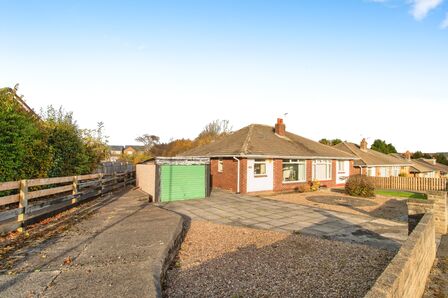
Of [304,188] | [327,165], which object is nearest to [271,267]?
[304,188]

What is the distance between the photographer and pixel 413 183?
82.0 ft

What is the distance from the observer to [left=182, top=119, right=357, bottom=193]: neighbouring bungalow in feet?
57.7

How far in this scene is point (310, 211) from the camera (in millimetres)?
11852

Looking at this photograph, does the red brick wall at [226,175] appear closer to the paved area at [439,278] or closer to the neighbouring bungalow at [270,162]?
the neighbouring bungalow at [270,162]

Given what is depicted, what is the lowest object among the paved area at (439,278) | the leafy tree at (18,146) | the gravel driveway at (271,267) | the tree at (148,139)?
the paved area at (439,278)

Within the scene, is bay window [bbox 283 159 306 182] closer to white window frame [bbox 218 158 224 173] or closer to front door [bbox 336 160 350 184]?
white window frame [bbox 218 158 224 173]

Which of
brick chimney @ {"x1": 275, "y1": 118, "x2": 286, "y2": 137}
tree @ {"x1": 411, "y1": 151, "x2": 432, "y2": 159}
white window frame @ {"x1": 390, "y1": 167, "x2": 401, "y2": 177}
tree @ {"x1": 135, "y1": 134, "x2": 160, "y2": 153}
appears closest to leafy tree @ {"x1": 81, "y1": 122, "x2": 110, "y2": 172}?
brick chimney @ {"x1": 275, "y1": 118, "x2": 286, "y2": 137}

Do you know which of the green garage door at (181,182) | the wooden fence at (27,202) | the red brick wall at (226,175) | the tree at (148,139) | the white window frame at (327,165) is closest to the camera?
the wooden fence at (27,202)

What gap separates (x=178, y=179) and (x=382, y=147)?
56490 millimetres

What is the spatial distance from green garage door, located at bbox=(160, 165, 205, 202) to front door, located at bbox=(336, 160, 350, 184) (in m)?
15.1

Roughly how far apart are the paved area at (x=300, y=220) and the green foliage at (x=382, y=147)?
5268 centimetres

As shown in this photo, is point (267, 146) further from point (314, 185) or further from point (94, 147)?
point (94, 147)

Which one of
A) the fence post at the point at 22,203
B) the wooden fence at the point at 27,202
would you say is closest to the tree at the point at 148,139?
the wooden fence at the point at 27,202

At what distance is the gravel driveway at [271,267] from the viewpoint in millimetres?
4371
